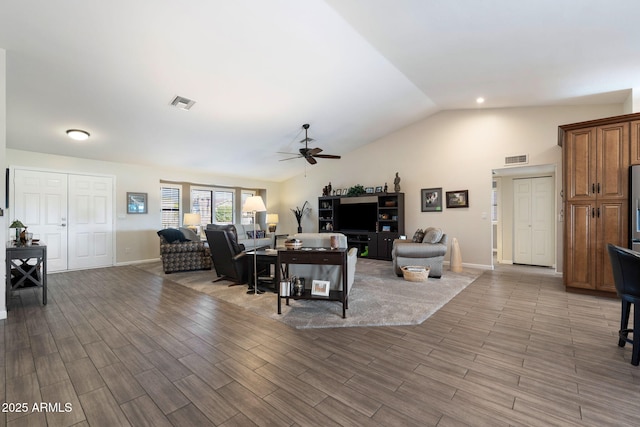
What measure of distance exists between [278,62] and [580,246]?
5157mm

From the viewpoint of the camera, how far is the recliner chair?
4.66 meters

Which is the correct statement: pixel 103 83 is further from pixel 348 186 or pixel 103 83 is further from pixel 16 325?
pixel 348 186

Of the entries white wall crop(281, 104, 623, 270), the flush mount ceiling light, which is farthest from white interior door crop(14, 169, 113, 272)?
white wall crop(281, 104, 623, 270)

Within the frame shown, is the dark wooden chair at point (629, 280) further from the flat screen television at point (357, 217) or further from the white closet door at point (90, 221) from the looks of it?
the white closet door at point (90, 221)

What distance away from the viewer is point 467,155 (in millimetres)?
6293

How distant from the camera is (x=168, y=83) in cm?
393

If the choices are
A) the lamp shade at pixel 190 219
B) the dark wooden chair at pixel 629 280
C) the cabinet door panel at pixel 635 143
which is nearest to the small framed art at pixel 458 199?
the cabinet door panel at pixel 635 143

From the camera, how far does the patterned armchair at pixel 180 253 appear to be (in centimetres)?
559

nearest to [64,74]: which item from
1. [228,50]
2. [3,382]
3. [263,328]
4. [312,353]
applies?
[228,50]

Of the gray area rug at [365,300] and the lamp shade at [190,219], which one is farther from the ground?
the lamp shade at [190,219]

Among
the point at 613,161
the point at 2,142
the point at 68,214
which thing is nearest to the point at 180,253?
the point at 68,214

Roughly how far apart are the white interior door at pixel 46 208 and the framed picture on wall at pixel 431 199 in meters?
8.15

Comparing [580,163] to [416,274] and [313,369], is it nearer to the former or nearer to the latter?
[416,274]

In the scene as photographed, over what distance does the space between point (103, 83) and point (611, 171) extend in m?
7.11
